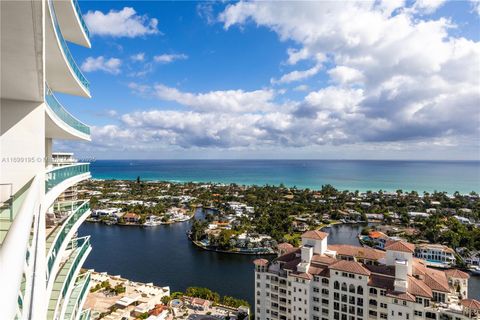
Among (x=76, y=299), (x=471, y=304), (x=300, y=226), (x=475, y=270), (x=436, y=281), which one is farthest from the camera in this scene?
(x=300, y=226)

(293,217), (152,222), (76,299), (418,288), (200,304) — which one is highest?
(76,299)

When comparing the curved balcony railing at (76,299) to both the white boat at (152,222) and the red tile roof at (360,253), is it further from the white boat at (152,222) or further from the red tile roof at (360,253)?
the white boat at (152,222)

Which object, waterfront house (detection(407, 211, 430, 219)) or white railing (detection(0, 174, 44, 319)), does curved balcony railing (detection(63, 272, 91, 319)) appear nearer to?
white railing (detection(0, 174, 44, 319))

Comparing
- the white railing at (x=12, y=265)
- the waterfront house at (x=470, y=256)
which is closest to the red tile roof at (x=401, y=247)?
the white railing at (x=12, y=265)

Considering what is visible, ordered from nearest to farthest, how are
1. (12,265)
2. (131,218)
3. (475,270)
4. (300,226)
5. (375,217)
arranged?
1. (12,265)
2. (475,270)
3. (300,226)
4. (131,218)
5. (375,217)

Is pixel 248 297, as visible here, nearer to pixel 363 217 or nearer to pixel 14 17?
pixel 14 17

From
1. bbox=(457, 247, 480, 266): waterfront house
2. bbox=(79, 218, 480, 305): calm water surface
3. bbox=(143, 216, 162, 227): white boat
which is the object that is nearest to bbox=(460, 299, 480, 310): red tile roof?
bbox=(79, 218, 480, 305): calm water surface

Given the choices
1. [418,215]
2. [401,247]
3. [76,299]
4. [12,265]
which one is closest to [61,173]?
[76,299]

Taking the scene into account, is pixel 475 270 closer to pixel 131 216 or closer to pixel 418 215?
pixel 418 215
